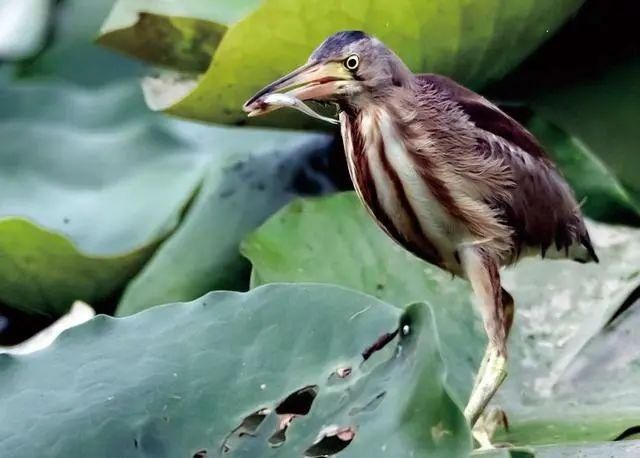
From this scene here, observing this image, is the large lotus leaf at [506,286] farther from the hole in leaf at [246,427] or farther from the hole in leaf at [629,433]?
the hole in leaf at [246,427]

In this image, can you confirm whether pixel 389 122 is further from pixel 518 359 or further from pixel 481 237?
pixel 518 359

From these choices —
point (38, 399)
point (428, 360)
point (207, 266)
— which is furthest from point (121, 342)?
point (207, 266)

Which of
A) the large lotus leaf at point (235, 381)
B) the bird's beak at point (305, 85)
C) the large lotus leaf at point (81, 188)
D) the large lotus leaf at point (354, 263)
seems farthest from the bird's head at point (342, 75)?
the large lotus leaf at point (81, 188)

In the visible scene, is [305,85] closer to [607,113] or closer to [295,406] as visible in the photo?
[295,406]

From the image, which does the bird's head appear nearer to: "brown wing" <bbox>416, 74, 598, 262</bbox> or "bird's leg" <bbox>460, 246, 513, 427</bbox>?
"brown wing" <bbox>416, 74, 598, 262</bbox>

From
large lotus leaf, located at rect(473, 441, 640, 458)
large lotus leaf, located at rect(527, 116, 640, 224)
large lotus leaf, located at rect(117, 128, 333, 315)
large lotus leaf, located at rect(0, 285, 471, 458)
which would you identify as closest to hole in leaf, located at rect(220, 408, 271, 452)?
A: large lotus leaf, located at rect(0, 285, 471, 458)
